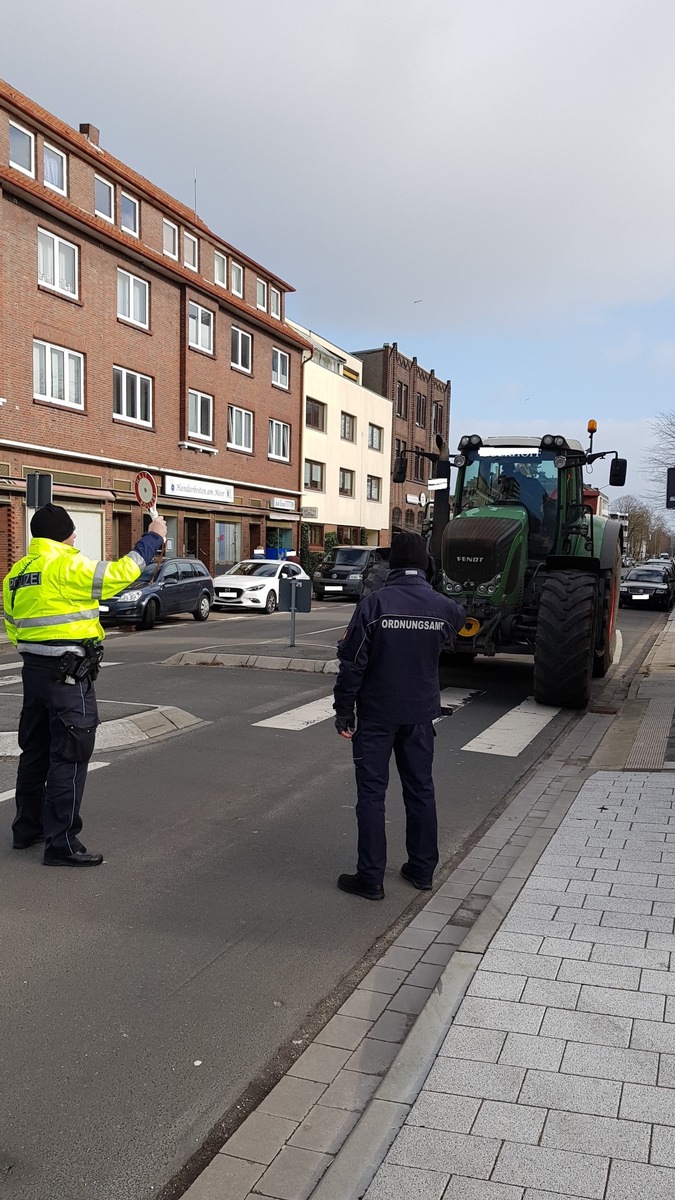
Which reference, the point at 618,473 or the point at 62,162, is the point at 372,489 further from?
the point at 618,473

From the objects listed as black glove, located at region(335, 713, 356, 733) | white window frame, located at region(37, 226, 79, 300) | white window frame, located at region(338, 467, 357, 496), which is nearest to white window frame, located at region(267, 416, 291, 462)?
white window frame, located at region(338, 467, 357, 496)

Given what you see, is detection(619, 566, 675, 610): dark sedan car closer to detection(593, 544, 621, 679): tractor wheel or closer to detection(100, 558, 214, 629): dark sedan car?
detection(100, 558, 214, 629): dark sedan car

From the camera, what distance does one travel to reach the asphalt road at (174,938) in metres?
2.88

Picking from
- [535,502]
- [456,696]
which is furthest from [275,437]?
[456,696]

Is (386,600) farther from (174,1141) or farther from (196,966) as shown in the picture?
(174,1141)

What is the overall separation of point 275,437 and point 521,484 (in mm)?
25744

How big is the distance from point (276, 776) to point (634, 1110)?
4608mm

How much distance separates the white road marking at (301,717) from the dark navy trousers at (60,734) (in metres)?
3.99

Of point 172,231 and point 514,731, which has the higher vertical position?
point 172,231

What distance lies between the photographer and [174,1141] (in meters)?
2.81

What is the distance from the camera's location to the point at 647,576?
30.4m

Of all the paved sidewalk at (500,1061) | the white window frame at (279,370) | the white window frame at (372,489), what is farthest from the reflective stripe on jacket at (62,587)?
the white window frame at (372,489)

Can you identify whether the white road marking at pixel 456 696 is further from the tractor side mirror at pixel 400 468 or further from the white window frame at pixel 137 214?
the white window frame at pixel 137 214

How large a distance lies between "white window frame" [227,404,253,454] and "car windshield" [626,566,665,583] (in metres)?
13.8
